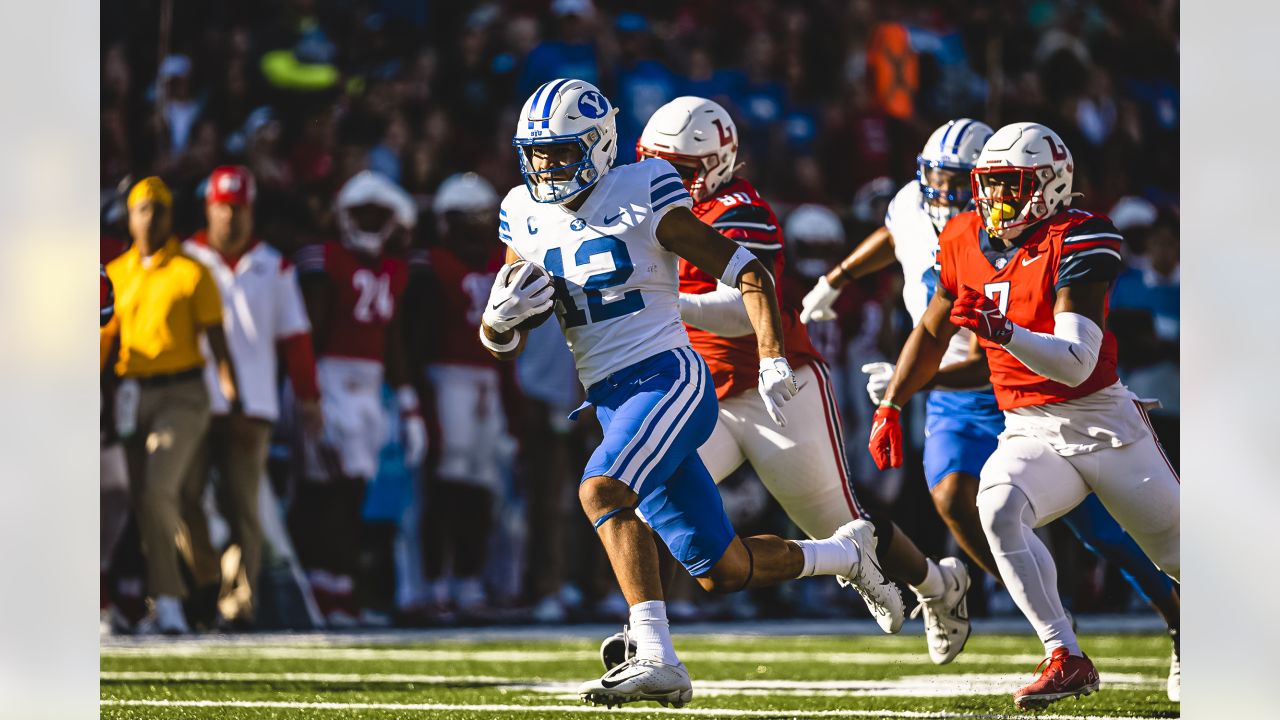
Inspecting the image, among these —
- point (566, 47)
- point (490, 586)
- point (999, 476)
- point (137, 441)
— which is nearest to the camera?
point (999, 476)

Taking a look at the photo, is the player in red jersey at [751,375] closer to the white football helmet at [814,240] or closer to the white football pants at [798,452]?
the white football pants at [798,452]

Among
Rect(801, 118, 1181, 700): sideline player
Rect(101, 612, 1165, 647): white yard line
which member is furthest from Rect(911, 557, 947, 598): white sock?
Rect(101, 612, 1165, 647): white yard line

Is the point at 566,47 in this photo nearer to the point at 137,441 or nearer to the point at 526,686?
the point at 137,441

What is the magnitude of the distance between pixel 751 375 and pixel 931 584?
2.96 ft

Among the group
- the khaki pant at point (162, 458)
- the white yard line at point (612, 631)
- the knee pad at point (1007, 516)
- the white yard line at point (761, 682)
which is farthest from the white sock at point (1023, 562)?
the khaki pant at point (162, 458)

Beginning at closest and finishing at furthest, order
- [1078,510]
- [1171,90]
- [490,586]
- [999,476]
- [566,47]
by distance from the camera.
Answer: [999,476] → [1078,510] → [490,586] → [566,47] → [1171,90]

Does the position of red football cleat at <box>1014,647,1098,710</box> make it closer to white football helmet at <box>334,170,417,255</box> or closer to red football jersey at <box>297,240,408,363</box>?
red football jersey at <box>297,240,408,363</box>

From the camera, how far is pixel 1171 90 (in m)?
11.5

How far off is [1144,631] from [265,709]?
4.59 m

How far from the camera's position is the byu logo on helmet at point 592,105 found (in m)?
5.14

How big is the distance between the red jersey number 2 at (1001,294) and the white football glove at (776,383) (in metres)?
0.98

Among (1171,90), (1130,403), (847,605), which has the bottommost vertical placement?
(847,605)

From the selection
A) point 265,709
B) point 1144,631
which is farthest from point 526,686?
point 1144,631

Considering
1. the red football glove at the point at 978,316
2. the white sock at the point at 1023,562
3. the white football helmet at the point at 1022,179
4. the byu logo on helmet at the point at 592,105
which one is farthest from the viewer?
the white football helmet at the point at 1022,179
